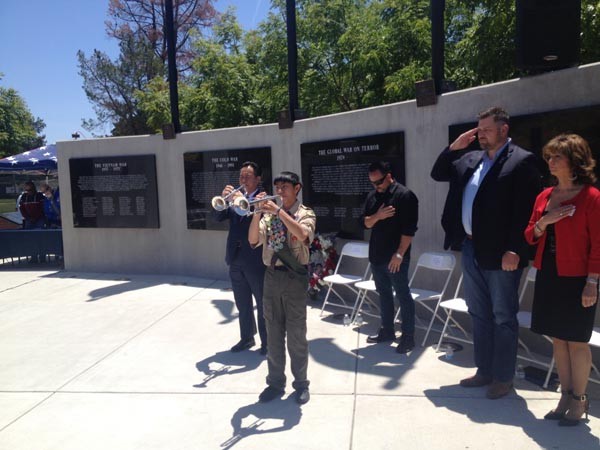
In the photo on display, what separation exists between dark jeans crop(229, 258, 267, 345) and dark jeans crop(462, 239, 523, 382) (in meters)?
1.90

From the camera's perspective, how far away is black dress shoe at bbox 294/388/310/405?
13.0 ft

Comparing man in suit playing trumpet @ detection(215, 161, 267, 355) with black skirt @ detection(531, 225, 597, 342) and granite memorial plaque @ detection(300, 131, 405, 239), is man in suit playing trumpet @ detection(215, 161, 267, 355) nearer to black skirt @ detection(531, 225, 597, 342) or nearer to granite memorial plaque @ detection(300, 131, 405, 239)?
granite memorial plaque @ detection(300, 131, 405, 239)

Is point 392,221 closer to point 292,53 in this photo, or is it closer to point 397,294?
point 397,294

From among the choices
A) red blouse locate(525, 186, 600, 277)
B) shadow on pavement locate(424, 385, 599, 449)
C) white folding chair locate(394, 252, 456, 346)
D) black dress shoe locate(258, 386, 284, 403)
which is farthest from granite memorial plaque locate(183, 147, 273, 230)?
red blouse locate(525, 186, 600, 277)

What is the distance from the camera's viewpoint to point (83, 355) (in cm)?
529

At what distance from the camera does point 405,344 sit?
500 cm

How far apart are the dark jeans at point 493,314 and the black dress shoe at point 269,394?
159cm

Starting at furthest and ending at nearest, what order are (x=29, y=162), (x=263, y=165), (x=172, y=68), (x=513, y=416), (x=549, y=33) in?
(x=29, y=162) → (x=172, y=68) → (x=263, y=165) → (x=549, y=33) → (x=513, y=416)

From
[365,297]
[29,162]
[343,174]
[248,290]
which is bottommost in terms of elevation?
[365,297]

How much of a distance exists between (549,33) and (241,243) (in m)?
3.26

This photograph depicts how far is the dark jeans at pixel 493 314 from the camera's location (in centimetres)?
384

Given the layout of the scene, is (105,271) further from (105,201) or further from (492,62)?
(492,62)

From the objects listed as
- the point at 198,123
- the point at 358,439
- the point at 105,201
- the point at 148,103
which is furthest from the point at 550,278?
the point at 148,103

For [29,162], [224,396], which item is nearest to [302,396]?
[224,396]
